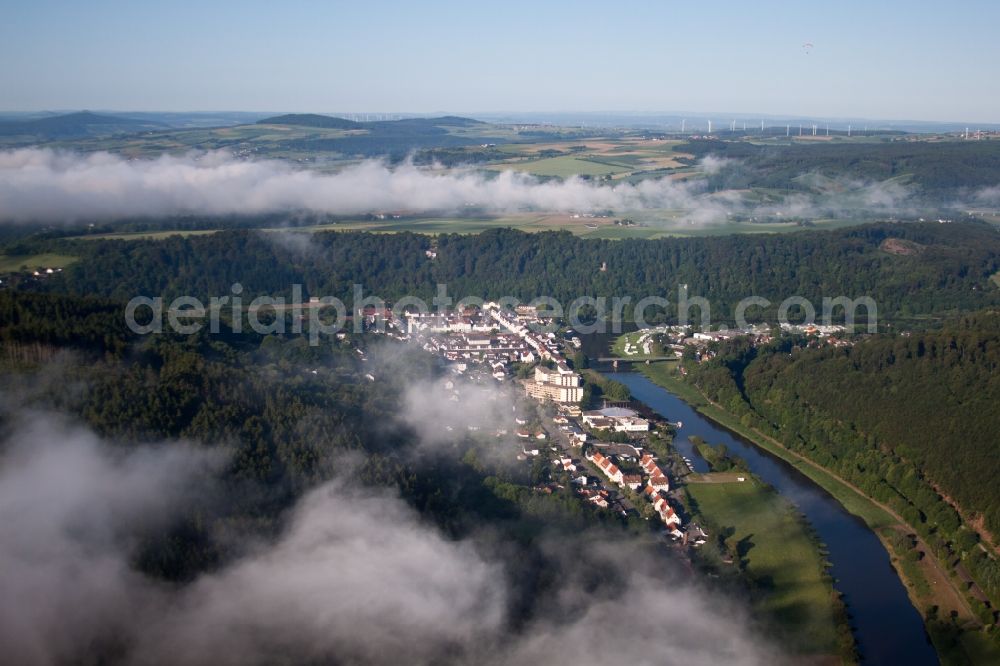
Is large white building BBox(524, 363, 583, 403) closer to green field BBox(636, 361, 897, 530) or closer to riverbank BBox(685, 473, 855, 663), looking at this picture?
green field BBox(636, 361, 897, 530)

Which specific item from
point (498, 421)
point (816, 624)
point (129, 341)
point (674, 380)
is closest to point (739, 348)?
point (674, 380)

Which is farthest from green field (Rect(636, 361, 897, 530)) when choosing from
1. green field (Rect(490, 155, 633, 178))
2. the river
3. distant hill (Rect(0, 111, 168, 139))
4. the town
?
distant hill (Rect(0, 111, 168, 139))

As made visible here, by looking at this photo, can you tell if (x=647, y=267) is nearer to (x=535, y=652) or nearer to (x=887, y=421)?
(x=887, y=421)

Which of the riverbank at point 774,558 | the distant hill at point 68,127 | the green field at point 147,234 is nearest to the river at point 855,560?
the riverbank at point 774,558

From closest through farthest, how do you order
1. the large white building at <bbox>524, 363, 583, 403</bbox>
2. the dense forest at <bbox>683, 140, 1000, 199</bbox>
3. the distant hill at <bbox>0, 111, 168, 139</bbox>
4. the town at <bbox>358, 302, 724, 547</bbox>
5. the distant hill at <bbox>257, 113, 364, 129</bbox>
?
the town at <bbox>358, 302, 724, 547</bbox> < the large white building at <bbox>524, 363, 583, 403</bbox> < the dense forest at <bbox>683, 140, 1000, 199</bbox> < the distant hill at <bbox>0, 111, 168, 139</bbox> < the distant hill at <bbox>257, 113, 364, 129</bbox>

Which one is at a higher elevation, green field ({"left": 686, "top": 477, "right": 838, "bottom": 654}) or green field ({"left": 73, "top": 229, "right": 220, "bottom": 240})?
green field ({"left": 73, "top": 229, "right": 220, "bottom": 240})

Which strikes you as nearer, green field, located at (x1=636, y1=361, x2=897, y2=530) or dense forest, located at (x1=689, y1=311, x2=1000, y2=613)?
dense forest, located at (x1=689, y1=311, x2=1000, y2=613)
